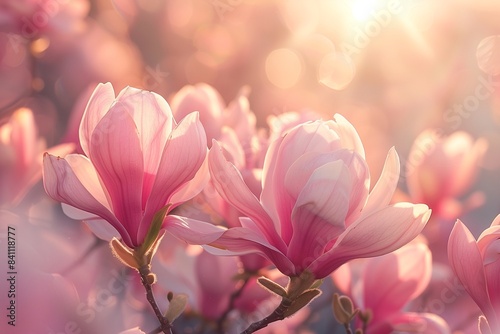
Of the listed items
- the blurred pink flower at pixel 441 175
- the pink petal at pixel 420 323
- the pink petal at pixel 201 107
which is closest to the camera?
the pink petal at pixel 420 323

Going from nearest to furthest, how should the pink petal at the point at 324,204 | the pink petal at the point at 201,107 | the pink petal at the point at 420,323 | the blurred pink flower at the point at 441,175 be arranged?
1. the pink petal at the point at 324,204
2. the pink petal at the point at 420,323
3. the pink petal at the point at 201,107
4. the blurred pink flower at the point at 441,175

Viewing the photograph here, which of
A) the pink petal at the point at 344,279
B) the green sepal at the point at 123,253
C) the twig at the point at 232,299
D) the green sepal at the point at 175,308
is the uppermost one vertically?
the green sepal at the point at 123,253

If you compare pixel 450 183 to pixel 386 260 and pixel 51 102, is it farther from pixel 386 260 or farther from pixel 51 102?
pixel 51 102

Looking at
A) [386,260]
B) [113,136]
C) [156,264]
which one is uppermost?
[113,136]

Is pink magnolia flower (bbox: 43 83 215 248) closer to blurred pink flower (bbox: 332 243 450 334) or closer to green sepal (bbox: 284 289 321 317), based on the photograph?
green sepal (bbox: 284 289 321 317)

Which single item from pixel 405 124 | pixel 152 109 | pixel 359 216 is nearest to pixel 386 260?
pixel 359 216

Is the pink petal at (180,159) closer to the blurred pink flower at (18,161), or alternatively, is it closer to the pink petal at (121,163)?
the pink petal at (121,163)

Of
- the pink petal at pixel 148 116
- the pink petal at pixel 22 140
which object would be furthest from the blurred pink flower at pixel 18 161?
the pink petal at pixel 148 116
